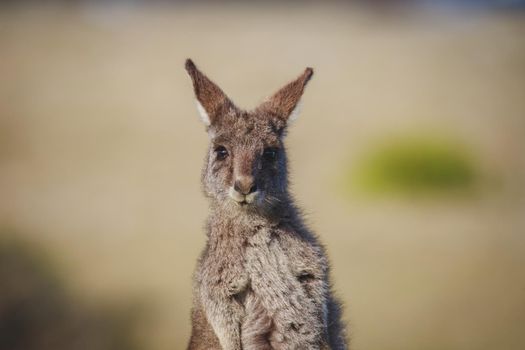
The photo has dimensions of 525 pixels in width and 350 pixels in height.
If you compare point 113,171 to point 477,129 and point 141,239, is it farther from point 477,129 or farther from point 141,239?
point 477,129

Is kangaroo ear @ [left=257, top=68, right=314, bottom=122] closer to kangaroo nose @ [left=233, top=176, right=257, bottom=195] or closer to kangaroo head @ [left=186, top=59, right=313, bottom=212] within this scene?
kangaroo head @ [left=186, top=59, right=313, bottom=212]

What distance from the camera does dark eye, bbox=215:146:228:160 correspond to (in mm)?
6709

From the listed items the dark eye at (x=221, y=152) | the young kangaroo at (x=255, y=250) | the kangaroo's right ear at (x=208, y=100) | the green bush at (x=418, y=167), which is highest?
the green bush at (x=418, y=167)

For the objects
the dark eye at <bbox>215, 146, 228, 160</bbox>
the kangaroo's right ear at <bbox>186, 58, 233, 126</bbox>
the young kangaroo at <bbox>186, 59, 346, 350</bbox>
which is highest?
the kangaroo's right ear at <bbox>186, 58, 233, 126</bbox>

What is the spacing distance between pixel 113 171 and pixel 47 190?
1.64 metres

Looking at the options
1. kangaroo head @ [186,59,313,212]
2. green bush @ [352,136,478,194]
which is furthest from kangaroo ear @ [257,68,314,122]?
green bush @ [352,136,478,194]

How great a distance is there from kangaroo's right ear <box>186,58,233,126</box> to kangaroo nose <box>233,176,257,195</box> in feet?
2.54

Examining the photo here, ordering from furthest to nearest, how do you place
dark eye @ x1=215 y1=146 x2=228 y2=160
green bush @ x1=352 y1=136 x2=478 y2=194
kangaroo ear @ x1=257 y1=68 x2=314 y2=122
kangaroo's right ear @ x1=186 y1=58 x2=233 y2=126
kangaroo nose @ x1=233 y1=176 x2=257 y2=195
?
1. green bush @ x1=352 y1=136 x2=478 y2=194
2. kangaroo ear @ x1=257 y1=68 x2=314 y2=122
3. kangaroo's right ear @ x1=186 y1=58 x2=233 y2=126
4. dark eye @ x1=215 y1=146 x2=228 y2=160
5. kangaroo nose @ x1=233 y1=176 x2=257 y2=195

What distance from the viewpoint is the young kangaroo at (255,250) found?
20.8 feet

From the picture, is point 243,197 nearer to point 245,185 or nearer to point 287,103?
point 245,185

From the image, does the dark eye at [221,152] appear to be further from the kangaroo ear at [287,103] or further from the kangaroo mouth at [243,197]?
the kangaroo ear at [287,103]

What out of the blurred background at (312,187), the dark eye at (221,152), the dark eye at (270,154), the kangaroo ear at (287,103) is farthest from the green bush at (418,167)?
the dark eye at (221,152)

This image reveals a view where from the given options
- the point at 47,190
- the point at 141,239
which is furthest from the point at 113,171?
the point at 141,239

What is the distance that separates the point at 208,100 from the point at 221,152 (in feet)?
1.55
